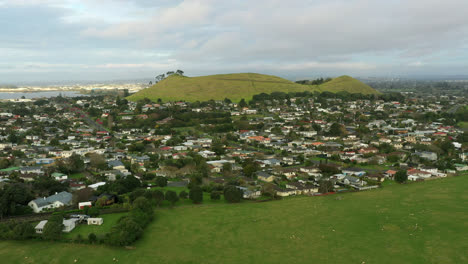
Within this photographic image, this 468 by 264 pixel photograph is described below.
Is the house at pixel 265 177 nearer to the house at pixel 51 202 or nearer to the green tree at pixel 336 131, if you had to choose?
the house at pixel 51 202

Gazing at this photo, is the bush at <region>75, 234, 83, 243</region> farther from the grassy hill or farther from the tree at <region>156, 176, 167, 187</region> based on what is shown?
the grassy hill

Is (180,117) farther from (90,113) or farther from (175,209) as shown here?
(175,209)

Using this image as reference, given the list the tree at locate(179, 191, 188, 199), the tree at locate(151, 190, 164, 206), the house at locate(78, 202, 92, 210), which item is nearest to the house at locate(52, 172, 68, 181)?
the house at locate(78, 202, 92, 210)

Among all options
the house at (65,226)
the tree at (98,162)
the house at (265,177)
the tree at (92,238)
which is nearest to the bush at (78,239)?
the tree at (92,238)

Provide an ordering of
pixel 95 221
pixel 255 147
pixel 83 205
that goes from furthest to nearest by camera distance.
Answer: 1. pixel 255 147
2. pixel 83 205
3. pixel 95 221

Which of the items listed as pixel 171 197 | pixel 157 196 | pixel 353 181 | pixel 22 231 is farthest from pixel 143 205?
pixel 353 181

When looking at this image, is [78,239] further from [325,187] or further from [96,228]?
[325,187]
